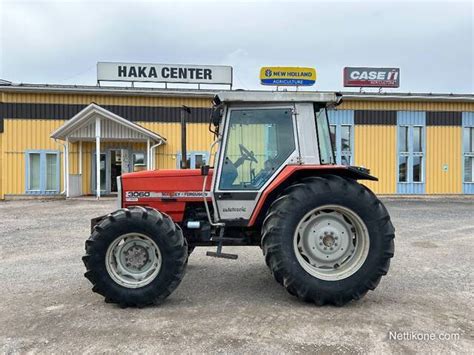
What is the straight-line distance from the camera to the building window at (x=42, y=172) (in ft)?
60.1

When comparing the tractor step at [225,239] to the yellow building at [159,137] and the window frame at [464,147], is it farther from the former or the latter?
the window frame at [464,147]

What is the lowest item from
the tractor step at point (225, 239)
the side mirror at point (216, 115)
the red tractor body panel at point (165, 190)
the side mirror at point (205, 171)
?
the tractor step at point (225, 239)

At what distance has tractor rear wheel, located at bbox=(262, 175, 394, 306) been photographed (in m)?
3.84

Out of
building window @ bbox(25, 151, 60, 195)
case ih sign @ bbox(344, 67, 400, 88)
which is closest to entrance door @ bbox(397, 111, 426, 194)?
case ih sign @ bbox(344, 67, 400, 88)

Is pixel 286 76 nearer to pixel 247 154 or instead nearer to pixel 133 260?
pixel 247 154

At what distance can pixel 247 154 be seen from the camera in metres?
4.24

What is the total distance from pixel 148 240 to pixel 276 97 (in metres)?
2.22

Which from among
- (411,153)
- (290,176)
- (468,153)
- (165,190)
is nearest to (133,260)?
(165,190)

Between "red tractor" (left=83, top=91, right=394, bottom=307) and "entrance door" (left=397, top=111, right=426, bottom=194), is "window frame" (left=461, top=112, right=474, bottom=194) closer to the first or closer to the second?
"entrance door" (left=397, top=111, right=426, bottom=194)

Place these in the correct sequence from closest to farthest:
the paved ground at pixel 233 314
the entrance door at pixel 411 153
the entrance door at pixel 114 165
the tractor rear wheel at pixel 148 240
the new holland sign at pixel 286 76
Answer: the paved ground at pixel 233 314 → the tractor rear wheel at pixel 148 240 → the entrance door at pixel 114 165 → the entrance door at pixel 411 153 → the new holland sign at pixel 286 76

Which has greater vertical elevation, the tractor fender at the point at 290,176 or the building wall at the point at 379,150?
the building wall at the point at 379,150

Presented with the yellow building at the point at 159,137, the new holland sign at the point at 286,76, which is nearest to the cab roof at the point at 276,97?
the yellow building at the point at 159,137

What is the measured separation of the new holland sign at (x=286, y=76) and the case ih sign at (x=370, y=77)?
7.88ft

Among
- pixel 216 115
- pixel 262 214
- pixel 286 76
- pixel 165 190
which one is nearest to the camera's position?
pixel 216 115
